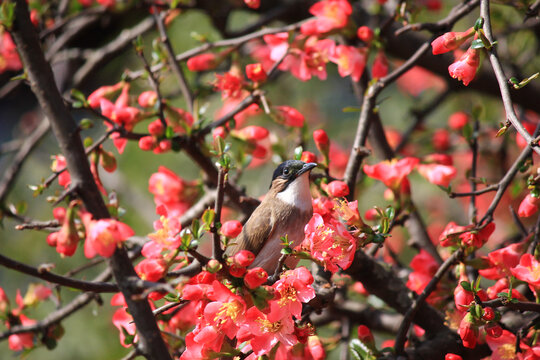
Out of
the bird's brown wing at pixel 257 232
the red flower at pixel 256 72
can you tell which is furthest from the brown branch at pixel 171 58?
the bird's brown wing at pixel 257 232

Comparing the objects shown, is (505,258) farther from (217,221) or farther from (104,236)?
(104,236)

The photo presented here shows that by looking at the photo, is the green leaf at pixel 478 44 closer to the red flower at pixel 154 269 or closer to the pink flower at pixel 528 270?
the pink flower at pixel 528 270

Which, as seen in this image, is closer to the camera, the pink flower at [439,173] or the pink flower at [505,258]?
the pink flower at [505,258]

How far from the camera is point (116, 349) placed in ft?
11.5

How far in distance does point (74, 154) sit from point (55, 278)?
0.35 m

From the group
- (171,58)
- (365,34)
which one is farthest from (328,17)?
(171,58)

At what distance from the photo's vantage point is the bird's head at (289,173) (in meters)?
1.94

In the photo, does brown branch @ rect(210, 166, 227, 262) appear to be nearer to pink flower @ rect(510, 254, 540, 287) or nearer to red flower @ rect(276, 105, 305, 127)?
pink flower @ rect(510, 254, 540, 287)

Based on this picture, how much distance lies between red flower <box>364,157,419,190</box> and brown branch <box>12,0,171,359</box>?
3.24 ft

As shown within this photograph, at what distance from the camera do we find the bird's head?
6.37 ft

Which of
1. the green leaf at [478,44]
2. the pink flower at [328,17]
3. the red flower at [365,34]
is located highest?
the green leaf at [478,44]

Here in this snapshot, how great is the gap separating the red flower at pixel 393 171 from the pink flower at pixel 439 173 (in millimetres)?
190

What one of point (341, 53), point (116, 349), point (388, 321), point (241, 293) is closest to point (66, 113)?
point (241, 293)

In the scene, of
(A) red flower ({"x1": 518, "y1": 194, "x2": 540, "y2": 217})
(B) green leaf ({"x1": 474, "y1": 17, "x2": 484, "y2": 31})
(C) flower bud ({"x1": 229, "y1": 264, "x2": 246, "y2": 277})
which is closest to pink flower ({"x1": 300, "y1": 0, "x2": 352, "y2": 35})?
(B) green leaf ({"x1": 474, "y1": 17, "x2": 484, "y2": 31})
